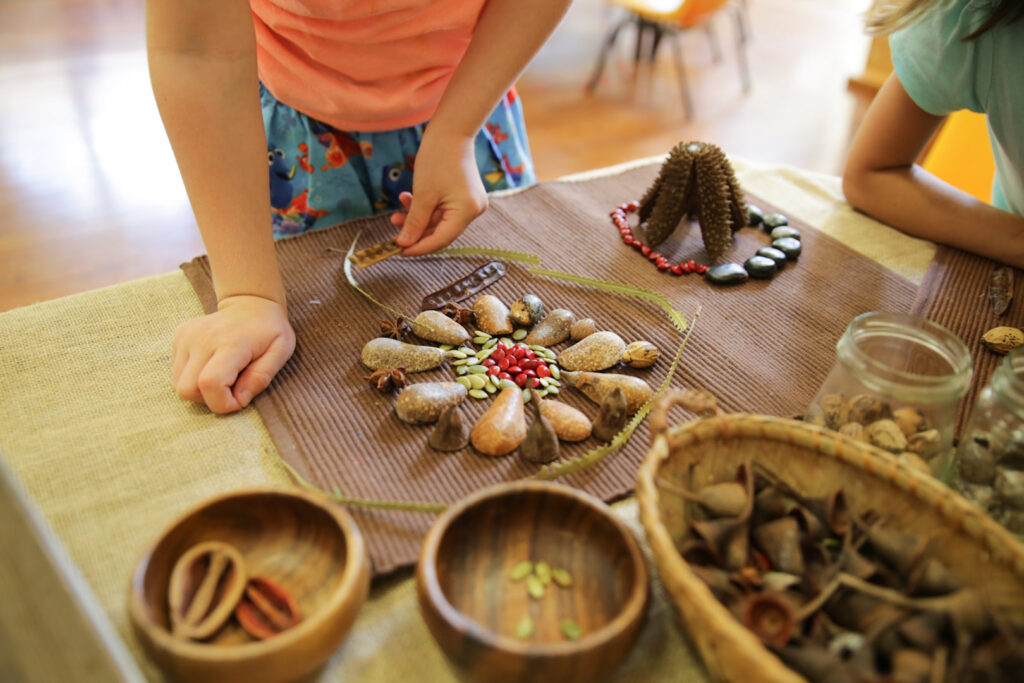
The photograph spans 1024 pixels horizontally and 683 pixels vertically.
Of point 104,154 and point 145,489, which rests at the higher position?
point 145,489

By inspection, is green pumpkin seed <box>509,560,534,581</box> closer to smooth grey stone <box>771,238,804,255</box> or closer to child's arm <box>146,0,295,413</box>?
child's arm <box>146,0,295,413</box>

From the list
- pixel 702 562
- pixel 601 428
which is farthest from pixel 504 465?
pixel 702 562

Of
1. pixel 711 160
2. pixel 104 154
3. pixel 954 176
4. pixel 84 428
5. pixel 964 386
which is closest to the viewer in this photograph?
pixel 964 386

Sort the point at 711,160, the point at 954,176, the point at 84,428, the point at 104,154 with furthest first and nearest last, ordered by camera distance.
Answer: the point at 104,154
the point at 954,176
the point at 711,160
the point at 84,428

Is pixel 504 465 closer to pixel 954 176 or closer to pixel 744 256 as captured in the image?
pixel 744 256

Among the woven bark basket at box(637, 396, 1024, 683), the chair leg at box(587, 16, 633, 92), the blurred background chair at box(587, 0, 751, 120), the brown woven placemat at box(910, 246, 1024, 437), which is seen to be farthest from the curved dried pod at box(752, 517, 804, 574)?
the chair leg at box(587, 16, 633, 92)

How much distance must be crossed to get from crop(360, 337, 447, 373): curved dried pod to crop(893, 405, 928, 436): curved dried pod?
40 cm

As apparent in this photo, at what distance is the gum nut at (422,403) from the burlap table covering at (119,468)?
11 centimetres

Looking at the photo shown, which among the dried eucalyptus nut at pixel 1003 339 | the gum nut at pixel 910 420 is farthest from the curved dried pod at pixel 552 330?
the dried eucalyptus nut at pixel 1003 339

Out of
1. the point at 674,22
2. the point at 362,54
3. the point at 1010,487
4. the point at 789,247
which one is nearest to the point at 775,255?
the point at 789,247

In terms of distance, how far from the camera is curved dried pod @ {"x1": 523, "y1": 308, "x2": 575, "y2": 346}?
2.37 feet

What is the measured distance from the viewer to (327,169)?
37.2 inches

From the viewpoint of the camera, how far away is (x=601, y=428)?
0.61 metres

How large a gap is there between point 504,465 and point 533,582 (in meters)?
0.14
